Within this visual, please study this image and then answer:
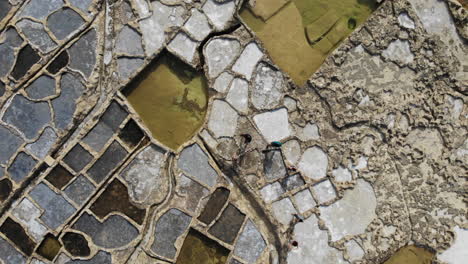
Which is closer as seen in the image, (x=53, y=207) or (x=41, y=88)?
(x=53, y=207)

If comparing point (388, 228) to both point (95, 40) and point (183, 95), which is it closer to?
point (183, 95)

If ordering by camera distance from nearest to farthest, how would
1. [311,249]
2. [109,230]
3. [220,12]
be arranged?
[109,230] → [311,249] → [220,12]

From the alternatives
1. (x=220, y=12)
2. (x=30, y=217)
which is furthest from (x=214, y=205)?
(x=220, y=12)

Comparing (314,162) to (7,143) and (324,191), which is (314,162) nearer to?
(324,191)

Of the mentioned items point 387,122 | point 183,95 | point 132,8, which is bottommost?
point 387,122

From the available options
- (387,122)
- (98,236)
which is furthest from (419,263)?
(98,236)

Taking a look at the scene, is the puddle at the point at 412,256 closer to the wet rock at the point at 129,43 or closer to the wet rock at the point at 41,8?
the wet rock at the point at 129,43

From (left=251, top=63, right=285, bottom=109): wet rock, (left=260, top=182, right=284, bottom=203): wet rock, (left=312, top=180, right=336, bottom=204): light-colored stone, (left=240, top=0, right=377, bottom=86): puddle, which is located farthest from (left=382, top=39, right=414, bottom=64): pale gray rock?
(left=260, top=182, right=284, bottom=203): wet rock
